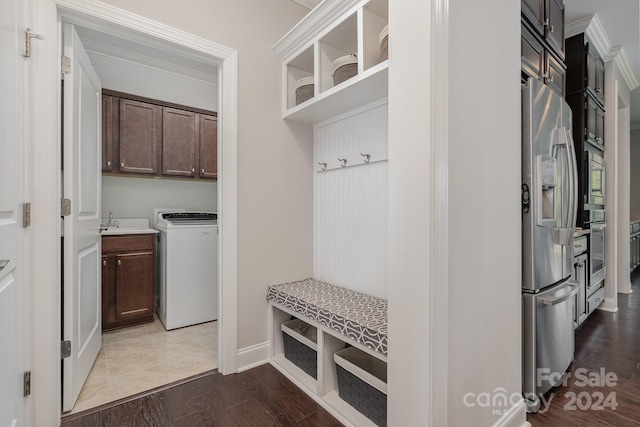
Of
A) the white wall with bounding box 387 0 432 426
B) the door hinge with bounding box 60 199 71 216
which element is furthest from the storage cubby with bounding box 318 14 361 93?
the door hinge with bounding box 60 199 71 216

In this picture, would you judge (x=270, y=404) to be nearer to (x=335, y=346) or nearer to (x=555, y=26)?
(x=335, y=346)

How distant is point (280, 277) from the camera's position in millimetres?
2301

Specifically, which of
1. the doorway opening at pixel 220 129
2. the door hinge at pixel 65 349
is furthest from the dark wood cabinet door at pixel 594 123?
the door hinge at pixel 65 349

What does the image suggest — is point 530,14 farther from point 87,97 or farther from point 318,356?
point 87,97

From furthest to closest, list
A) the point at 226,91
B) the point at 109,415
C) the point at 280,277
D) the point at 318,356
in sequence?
the point at 280,277 → the point at 226,91 → the point at 318,356 → the point at 109,415

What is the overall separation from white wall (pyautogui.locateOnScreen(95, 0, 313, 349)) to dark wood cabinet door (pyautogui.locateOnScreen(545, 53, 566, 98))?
1786mm

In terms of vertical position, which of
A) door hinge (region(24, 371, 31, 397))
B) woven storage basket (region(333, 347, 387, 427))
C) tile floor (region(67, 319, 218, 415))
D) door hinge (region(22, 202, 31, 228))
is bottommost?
tile floor (region(67, 319, 218, 415))

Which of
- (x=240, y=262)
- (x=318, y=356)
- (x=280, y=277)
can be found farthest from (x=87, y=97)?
(x=318, y=356)

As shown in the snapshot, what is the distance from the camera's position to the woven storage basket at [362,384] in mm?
1442

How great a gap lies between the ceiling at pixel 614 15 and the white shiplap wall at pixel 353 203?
1.15 metres

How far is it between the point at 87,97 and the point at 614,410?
11.6 feet

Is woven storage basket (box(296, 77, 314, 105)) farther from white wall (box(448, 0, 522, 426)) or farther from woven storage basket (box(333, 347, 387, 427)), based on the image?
woven storage basket (box(333, 347, 387, 427))

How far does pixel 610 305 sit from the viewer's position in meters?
3.27

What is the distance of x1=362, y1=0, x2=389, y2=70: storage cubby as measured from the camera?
1.69 meters
